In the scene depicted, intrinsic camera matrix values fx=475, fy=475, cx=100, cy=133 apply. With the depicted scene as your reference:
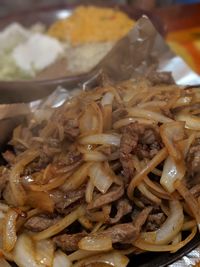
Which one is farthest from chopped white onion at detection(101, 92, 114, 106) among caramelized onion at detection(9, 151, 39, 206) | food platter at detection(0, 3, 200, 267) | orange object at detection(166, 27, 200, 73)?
orange object at detection(166, 27, 200, 73)

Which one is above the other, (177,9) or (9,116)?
(9,116)

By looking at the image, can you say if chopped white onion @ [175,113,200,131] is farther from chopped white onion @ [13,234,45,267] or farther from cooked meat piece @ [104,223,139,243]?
chopped white onion @ [13,234,45,267]

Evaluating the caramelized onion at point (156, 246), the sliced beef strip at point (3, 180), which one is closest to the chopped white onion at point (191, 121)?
the caramelized onion at point (156, 246)

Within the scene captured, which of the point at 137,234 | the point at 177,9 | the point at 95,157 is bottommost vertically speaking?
the point at 177,9

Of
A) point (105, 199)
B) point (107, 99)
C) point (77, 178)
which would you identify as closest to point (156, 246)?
point (105, 199)

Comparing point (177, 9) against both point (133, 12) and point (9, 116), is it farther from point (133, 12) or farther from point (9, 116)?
point (9, 116)

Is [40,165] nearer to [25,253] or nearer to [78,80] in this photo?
[25,253]

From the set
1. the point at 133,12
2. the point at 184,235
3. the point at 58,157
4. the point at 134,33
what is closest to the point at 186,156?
the point at 184,235
